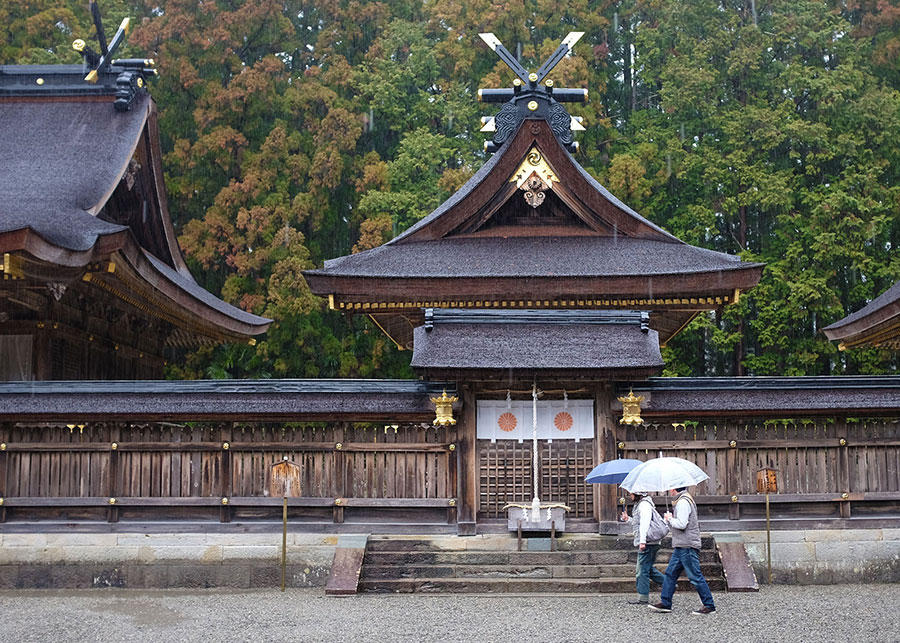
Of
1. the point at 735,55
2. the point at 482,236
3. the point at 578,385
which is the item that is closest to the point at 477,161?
the point at 735,55

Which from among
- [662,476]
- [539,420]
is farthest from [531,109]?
[662,476]

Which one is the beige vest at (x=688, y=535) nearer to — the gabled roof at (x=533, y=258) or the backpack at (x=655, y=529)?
the backpack at (x=655, y=529)

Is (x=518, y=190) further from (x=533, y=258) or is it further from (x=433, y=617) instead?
(x=433, y=617)

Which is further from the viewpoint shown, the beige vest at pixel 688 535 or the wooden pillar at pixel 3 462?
the wooden pillar at pixel 3 462

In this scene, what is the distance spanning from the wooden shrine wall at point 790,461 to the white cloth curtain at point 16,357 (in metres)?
9.76

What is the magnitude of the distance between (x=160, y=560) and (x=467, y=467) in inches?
178

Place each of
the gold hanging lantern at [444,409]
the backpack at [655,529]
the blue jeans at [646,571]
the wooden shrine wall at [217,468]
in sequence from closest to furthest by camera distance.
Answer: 1. the backpack at [655,529]
2. the blue jeans at [646,571]
3. the gold hanging lantern at [444,409]
4. the wooden shrine wall at [217,468]

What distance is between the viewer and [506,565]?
14336 mm

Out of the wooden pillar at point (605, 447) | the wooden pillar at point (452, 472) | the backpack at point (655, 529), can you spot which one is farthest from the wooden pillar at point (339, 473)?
the backpack at point (655, 529)

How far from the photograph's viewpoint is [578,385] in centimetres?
1547

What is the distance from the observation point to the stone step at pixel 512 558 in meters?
14.4

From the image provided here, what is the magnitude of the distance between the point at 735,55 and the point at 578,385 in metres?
21.6

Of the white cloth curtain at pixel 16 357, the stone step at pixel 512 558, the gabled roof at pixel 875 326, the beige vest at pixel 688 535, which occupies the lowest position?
the stone step at pixel 512 558

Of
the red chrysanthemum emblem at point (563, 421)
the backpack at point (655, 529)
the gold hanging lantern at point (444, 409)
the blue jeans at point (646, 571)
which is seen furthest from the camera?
the red chrysanthemum emblem at point (563, 421)
